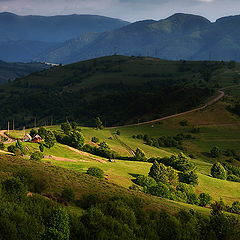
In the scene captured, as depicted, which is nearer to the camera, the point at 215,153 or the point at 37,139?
the point at 37,139

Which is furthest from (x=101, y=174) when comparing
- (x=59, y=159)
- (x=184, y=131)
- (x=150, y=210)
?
(x=184, y=131)

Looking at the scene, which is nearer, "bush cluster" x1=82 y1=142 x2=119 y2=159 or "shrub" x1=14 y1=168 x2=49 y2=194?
"shrub" x1=14 y1=168 x2=49 y2=194

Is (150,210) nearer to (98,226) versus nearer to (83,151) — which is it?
(98,226)

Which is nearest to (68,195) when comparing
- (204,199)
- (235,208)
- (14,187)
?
(14,187)

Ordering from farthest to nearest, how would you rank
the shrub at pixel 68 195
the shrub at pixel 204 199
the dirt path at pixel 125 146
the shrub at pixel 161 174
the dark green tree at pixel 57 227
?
the dirt path at pixel 125 146 < the shrub at pixel 161 174 < the shrub at pixel 204 199 < the shrub at pixel 68 195 < the dark green tree at pixel 57 227

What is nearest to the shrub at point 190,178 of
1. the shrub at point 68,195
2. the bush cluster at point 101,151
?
the bush cluster at point 101,151

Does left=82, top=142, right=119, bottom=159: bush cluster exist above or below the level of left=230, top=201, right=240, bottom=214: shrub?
above

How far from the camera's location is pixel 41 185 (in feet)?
124

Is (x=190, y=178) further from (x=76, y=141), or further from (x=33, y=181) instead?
(x=33, y=181)

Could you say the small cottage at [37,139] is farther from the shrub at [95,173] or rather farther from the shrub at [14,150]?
the shrub at [95,173]

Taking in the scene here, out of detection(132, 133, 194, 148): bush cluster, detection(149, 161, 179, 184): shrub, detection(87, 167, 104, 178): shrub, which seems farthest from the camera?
detection(132, 133, 194, 148): bush cluster

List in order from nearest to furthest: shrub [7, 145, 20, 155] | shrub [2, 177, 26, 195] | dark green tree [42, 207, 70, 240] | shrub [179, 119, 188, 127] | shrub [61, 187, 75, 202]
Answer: dark green tree [42, 207, 70, 240], shrub [2, 177, 26, 195], shrub [61, 187, 75, 202], shrub [7, 145, 20, 155], shrub [179, 119, 188, 127]

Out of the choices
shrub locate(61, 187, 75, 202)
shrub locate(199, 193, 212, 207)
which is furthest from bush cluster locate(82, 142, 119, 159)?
shrub locate(61, 187, 75, 202)

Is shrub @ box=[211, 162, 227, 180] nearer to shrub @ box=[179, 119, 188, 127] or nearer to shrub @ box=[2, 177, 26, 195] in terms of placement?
shrub @ box=[2, 177, 26, 195]
